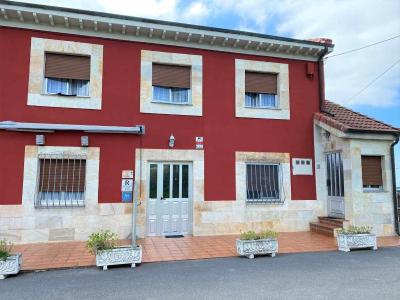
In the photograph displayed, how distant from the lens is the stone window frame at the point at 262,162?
984 cm

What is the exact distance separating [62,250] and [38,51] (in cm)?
518

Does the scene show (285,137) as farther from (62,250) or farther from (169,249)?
(62,250)

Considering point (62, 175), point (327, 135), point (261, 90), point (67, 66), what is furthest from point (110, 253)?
point (327, 135)

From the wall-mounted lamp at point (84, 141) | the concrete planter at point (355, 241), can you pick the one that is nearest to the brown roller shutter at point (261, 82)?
the concrete planter at point (355, 241)

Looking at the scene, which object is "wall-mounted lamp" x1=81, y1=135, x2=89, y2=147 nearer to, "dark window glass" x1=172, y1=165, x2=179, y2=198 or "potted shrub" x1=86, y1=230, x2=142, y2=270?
"dark window glass" x1=172, y1=165, x2=179, y2=198

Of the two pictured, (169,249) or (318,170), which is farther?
(318,170)

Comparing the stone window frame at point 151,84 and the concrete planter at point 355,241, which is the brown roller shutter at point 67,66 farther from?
the concrete planter at point 355,241

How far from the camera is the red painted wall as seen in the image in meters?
8.50

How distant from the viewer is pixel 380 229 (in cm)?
948

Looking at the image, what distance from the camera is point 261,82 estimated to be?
10.5 meters

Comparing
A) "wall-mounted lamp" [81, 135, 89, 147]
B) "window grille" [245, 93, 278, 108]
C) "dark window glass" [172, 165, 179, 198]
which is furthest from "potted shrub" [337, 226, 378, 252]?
"wall-mounted lamp" [81, 135, 89, 147]

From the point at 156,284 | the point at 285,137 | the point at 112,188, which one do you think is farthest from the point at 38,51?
the point at 285,137

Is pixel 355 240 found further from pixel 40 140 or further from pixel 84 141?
pixel 40 140

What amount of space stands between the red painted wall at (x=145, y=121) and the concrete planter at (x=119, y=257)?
2.75m
